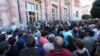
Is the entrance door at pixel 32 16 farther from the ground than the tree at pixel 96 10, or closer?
closer

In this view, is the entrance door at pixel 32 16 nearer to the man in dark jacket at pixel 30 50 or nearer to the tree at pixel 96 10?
the tree at pixel 96 10

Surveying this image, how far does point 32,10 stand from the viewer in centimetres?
2795

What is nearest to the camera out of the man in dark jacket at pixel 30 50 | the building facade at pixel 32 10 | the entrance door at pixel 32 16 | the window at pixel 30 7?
the man in dark jacket at pixel 30 50

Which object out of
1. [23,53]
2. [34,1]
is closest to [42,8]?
[34,1]

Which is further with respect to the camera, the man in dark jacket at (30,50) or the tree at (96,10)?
the tree at (96,10)

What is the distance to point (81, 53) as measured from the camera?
5082mm

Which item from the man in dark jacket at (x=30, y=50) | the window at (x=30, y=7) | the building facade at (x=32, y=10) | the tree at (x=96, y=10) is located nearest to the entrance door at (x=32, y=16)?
the building facade at (x=32, y=10)

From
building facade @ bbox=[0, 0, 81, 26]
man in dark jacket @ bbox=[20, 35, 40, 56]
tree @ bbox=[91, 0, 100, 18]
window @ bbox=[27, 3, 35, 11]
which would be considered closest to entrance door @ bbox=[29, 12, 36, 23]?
building facade @ bbox=[0, 0, 81, 26]

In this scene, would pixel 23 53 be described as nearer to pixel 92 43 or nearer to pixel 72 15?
pixel 92 43

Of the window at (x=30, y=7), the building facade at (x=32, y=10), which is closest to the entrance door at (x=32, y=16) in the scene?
the building facade at (x=32, y=10)

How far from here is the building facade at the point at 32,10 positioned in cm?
2086

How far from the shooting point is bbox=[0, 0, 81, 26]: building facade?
20859 mm

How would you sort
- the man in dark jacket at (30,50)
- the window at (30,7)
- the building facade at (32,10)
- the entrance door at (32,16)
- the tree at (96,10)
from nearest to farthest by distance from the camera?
the man in dark jacket at (30,50), the building facade at (32,10), the window at (30,7), the entrance door at (32,16), the tree at (96,10)

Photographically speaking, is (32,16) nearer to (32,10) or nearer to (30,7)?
(32,10)
